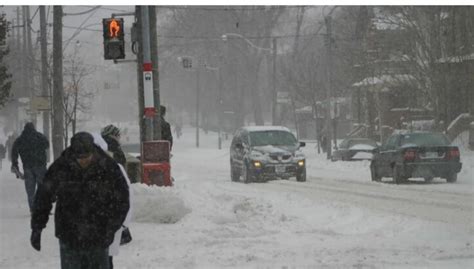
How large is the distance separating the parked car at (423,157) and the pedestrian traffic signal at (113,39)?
369 inches

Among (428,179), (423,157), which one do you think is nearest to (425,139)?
(423,157)

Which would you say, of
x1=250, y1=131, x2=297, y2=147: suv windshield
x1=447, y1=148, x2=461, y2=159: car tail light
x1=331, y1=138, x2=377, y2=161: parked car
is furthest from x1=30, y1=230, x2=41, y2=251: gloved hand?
x1=331, y1=138, x2=377, y2=161: parked car

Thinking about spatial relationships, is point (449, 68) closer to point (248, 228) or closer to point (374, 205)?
point (374, 205)

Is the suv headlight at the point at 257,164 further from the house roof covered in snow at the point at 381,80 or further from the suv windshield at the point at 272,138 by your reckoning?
the house roof covered in snow at the point at 381,80

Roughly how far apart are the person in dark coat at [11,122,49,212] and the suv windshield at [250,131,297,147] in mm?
12454

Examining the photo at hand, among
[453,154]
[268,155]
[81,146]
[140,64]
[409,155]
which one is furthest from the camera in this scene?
[268,155]

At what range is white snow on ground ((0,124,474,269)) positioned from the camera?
9.70m

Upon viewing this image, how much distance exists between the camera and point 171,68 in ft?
298

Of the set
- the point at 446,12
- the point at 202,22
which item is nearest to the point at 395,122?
the point at 446,12

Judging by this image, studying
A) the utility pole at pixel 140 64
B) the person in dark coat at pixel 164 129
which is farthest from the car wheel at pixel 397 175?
the utility pole at pixel 140 64

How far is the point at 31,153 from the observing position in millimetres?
14688

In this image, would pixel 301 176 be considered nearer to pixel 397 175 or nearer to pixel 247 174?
pixel 247 174

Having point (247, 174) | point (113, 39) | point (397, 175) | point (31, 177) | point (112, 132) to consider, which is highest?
point (113, 39)

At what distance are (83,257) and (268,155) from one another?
19843 millimetres
